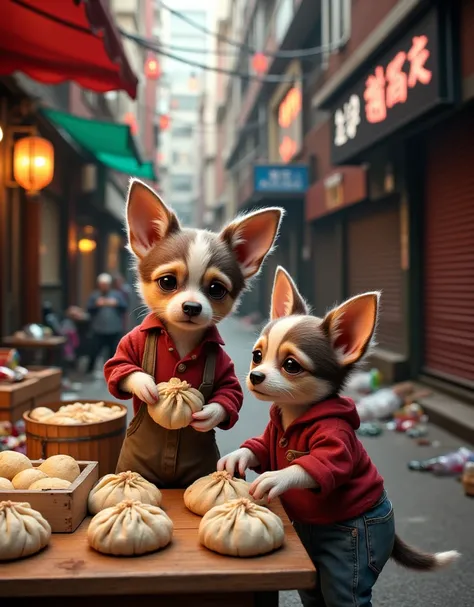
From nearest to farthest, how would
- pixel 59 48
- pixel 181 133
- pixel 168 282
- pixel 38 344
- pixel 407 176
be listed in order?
pixel 168 282
pixel 59 48
pixel 38 344
pixel 407 176
pixel 181 133

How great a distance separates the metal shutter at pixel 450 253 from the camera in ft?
25.3

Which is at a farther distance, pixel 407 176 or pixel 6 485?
pixel 407 176

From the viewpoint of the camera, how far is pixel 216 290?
2.36 m

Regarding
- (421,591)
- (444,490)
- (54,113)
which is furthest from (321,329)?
(54,113)

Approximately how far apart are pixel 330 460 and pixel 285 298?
72 centimetres

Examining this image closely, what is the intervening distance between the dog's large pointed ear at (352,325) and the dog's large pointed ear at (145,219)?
2.42 ft

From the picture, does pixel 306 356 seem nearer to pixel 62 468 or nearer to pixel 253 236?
pixel 253 236

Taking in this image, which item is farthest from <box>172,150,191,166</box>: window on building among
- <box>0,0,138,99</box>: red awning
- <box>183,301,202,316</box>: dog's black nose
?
<box>183,301,202,316</box>: dog's black nose

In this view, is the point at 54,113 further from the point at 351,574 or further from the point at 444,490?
the point at 351,574

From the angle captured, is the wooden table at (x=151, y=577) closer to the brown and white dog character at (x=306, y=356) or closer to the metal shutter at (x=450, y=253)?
the brown and white dog character at (x=306, y=356)

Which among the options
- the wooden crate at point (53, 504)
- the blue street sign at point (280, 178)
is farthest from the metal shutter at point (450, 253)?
the blue street sign at point (280, 178)

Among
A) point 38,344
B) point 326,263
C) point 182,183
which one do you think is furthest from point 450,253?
point 182,183

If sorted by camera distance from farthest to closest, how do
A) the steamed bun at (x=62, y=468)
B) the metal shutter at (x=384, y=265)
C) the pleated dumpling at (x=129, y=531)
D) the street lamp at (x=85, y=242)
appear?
the street lamp at (x=85, y=242) < the metal shutter at (x=384, y=265) < the steamed bun at (x=62, y=468) < the pleated dumpling at (x=129, y=531)

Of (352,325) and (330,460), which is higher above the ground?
(352,325)
